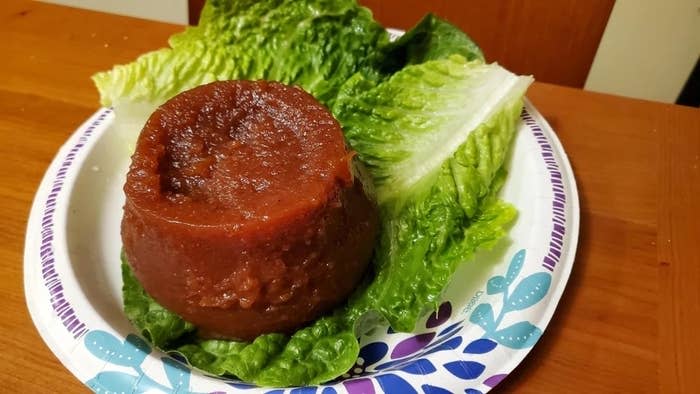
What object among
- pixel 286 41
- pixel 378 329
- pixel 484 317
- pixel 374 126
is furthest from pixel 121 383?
pixel 286 41

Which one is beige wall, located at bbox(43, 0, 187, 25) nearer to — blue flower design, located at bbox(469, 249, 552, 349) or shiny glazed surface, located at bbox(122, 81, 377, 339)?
shiny glazed surface, located at bbox(122, 81, 377, 339)

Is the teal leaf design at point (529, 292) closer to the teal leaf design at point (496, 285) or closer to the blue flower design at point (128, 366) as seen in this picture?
the teal leaf design at point (496, 285)

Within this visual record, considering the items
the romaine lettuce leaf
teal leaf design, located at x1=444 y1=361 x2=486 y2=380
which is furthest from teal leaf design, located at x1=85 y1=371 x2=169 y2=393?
the romaine lettuce leaf

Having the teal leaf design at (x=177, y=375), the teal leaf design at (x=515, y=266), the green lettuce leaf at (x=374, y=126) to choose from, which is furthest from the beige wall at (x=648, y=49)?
the teal leaf design at (x=177, y=375)

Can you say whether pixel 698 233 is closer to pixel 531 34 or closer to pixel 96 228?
pixel 531 34

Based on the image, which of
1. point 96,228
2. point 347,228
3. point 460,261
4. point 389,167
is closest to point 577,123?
point 389,167

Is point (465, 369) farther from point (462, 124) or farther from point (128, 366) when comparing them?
point (462, 124)
